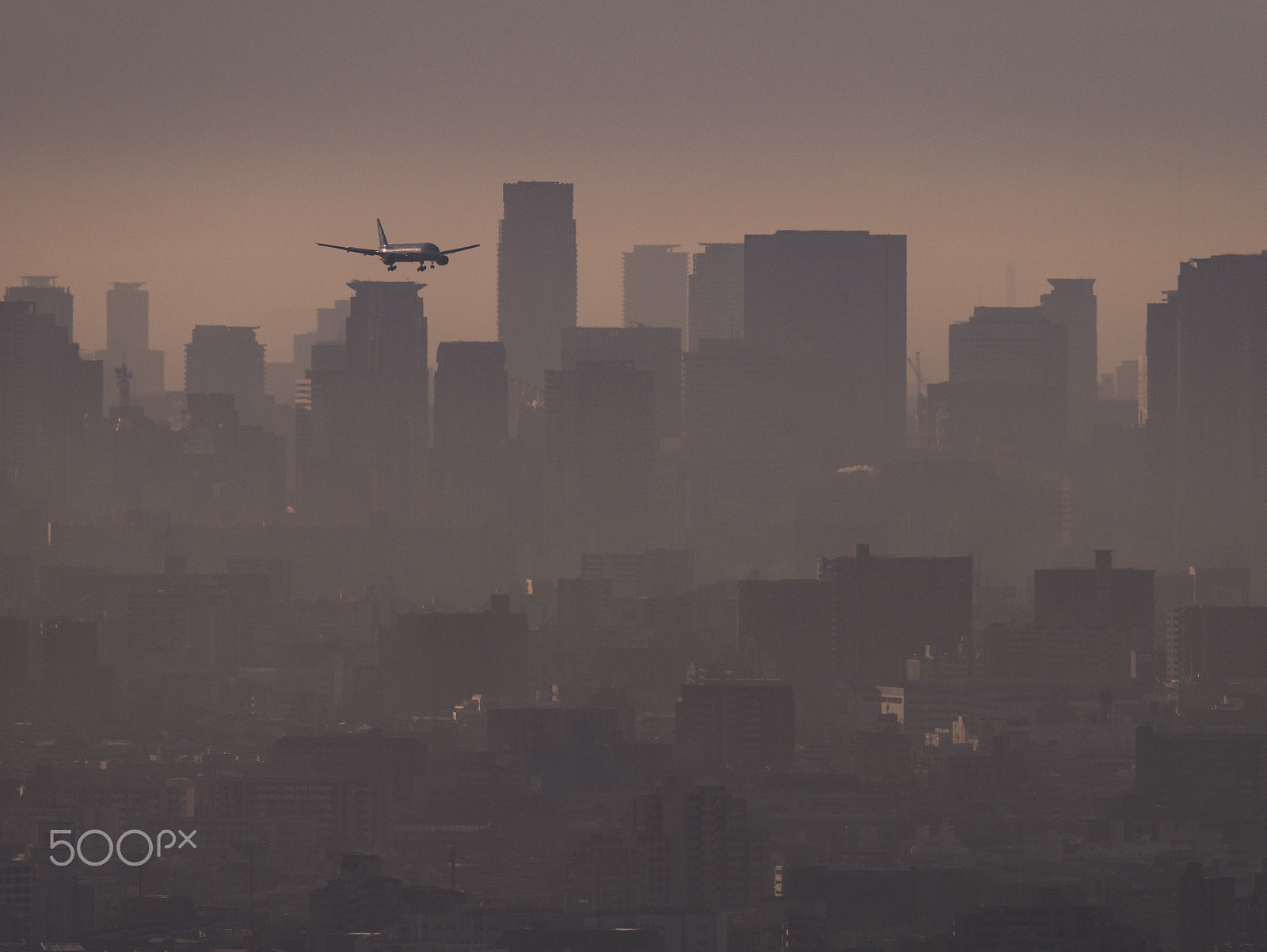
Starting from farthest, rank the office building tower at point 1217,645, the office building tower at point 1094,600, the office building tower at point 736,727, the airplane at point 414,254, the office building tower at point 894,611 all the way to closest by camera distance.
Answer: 1. the office building tower at point 1094,600
2. the office building tower at point 894,611
3. the office building tower at point 1217,645
4. the office building tower at point 736,727
5. the airplane at point 414,254

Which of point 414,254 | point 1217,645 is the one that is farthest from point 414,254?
point 1217,645

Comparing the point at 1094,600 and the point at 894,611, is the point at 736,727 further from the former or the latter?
the point at 1094,600

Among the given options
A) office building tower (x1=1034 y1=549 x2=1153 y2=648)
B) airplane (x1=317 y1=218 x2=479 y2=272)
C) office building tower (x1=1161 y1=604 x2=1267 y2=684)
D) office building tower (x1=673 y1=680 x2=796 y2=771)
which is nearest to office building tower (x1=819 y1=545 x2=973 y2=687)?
office building tower (x1=1034 y1=549 x2=1153 y2=648)

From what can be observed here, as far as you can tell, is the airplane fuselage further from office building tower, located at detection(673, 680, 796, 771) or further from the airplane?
office building tower, located at detection(673, 680, 796, 771)

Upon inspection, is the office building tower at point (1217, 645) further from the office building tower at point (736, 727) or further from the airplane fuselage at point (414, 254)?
the airplane fuselage at point (414, 254)

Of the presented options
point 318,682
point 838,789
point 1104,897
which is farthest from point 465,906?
point 318,682

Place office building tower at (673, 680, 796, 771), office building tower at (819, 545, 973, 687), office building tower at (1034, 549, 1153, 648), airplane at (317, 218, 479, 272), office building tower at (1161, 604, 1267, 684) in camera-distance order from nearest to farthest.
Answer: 1. airplane at (317, 218, 479, 272)
2. office building tower at (673, 680, 796, 771)
3. office building tower at (1161, 604, 1267, 684)
4. office building tower at (819, 545, 973, 687)
5. office building tower at (1034, 549, 1153, 648)

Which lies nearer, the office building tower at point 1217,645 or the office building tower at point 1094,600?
the office building tower at point 1217,645

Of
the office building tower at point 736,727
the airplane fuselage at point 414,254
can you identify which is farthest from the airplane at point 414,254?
the office building tower at point 736,727

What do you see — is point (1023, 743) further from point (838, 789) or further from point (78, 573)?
point (78, 573)
